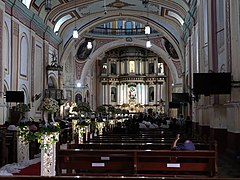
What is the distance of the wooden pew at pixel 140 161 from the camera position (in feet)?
19.5

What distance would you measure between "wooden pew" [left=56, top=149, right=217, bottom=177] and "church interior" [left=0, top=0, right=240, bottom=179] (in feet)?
0.05

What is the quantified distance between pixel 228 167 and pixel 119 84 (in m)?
32.4

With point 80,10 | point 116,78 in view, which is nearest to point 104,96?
point 116,78

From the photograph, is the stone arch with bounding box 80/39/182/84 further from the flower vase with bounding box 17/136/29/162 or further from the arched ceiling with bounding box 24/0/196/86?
the flower vase with bounding box 17/136/29/162

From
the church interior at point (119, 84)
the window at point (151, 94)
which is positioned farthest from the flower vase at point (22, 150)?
the window at point (151, 94)

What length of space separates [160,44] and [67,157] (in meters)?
25.8

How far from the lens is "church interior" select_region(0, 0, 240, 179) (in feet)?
20.7

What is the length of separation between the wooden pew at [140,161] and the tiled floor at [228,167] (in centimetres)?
133

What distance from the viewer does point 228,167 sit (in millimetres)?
8477

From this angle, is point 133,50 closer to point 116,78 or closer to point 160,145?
point 116,78

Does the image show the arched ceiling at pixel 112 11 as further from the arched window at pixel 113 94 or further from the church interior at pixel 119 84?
the arched window at pixel 113 94

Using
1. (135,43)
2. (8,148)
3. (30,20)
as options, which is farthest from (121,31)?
(8,148)

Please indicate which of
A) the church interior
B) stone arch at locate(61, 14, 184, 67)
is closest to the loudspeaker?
the church interior

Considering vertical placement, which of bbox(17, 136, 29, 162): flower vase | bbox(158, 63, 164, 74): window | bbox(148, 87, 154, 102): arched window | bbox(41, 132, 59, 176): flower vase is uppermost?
bbox(158, 63, 164, 74): window
